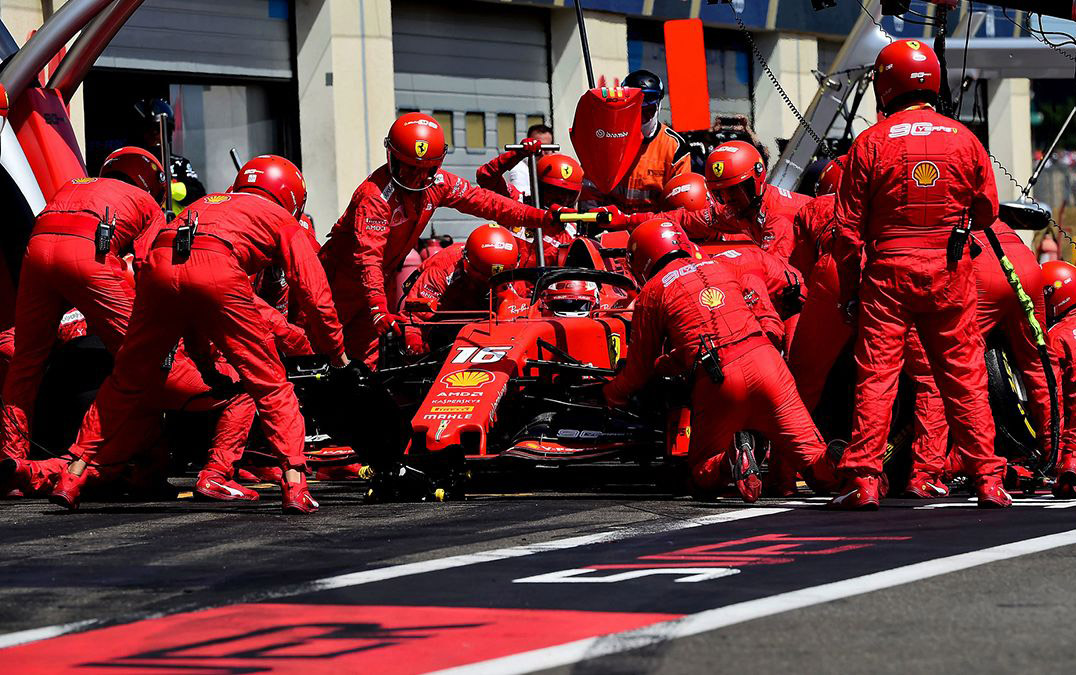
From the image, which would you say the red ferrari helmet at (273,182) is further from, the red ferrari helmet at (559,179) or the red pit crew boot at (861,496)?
the red ferrari helmet at (559,179)

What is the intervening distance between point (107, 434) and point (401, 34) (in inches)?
466

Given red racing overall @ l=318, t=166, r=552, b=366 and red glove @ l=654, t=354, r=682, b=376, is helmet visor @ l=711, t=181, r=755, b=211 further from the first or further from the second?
red glove @ l=654, t=354, r=682, b=376

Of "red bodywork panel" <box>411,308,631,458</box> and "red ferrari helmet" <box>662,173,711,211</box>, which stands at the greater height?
"red ferrari helmet" <box>662,173,711,211</box>

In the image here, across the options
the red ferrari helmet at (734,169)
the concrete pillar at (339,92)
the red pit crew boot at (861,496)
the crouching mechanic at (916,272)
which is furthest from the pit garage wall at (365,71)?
the red pit crew boot at (861,496)

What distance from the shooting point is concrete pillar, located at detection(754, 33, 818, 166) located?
80.7ft

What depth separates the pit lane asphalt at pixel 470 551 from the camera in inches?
189

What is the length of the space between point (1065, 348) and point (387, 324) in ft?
13.0

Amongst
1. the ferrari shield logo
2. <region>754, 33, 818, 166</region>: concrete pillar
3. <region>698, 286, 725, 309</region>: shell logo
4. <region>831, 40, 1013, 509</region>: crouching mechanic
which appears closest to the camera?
<region>831, 40, 1013, 509</region>: crouching mechanic

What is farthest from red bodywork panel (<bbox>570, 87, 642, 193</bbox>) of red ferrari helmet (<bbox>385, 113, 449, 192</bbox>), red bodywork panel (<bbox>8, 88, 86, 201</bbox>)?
red bodywork panel (<bbox>8, 88, 86, 201</bbox>)

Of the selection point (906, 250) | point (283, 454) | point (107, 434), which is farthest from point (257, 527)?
point (906, 250)

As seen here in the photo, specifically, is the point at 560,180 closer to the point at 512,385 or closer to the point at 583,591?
the point at 512,385

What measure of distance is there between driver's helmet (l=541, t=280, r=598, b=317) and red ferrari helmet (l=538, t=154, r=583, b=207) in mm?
2351

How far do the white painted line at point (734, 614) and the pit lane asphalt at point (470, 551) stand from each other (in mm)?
70

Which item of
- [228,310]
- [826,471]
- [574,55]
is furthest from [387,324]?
[574,55]
